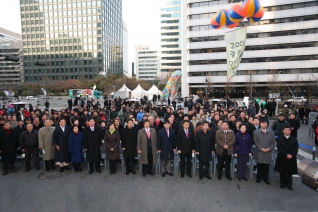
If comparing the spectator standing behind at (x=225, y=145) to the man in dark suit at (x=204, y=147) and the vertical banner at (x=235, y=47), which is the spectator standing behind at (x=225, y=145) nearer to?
the man in dark suit at (x=204, y=147)

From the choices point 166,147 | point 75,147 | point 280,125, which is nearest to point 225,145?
point 166,147

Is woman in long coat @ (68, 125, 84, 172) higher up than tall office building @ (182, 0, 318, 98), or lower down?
lower down

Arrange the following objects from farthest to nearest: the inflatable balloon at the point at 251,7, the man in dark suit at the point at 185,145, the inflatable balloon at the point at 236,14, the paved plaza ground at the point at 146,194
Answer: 1. the inflatable balloon at the point at 236,14
2. the inflatable balloon at the point at 251,7
3. the man in dark suit at the point at 185,145
4. the paved plaza ground at the point at 146,194

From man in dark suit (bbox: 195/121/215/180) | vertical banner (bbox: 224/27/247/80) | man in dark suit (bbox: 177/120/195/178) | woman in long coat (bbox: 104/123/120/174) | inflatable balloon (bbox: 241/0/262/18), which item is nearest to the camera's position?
man in dark suit (bbox: 195/121/215/180)

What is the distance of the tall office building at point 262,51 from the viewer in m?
40.9

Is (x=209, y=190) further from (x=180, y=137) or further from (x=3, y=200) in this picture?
(x=3, y=200)

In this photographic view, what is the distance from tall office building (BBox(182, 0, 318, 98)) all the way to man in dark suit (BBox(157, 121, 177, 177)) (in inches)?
1479

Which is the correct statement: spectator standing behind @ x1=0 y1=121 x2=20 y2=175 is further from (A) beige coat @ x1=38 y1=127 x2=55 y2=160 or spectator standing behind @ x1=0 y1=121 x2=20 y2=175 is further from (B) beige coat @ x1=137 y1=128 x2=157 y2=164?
(B) beige coat @ x1=137 y1=128 x2=157 y2=164

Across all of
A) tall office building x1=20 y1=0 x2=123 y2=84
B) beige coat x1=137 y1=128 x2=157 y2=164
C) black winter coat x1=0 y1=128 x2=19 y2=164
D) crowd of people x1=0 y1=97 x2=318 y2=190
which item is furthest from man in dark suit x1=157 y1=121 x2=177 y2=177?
tall office building x1=20 y1=0 x2=123 y2=84

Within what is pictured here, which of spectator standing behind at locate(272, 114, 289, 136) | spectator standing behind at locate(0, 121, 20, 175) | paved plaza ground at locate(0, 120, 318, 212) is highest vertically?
spectator standing behind at locate(272, 114, 289, 136)

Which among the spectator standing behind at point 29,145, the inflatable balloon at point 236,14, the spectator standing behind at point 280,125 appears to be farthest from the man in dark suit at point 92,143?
the inflatable balloon at point 236,14

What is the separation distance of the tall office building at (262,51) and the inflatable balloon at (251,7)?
1178 inches

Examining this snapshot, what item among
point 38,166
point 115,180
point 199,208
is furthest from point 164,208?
point 38,166

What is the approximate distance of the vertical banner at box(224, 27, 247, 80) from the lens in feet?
33.2
